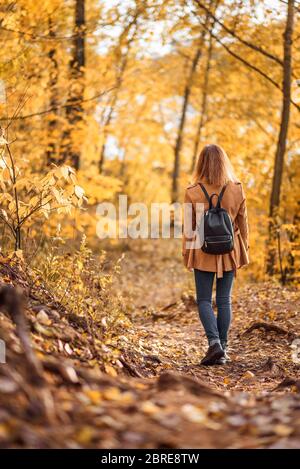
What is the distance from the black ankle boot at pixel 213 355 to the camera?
17.7 feet

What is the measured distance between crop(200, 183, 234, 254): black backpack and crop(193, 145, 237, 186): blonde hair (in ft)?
0.88

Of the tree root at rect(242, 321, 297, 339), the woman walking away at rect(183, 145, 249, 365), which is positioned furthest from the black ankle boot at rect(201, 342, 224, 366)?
the tree root at rect(242, 321, 297, 339)

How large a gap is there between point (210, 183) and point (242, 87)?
10.3 metres

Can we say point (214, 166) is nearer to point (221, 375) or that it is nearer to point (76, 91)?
point (221, 375)

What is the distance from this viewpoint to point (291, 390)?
13.3 ft

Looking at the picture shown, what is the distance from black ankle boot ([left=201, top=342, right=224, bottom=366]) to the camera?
213 inches

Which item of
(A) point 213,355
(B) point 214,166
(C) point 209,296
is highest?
(B) point 214,166

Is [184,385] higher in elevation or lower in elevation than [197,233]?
lower

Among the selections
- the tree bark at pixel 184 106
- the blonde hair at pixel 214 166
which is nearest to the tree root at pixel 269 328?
the blonde hair at pixel 214 166

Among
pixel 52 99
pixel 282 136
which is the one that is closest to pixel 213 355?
pixel 282 136

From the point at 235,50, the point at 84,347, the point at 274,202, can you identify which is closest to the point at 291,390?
the point at 84,347

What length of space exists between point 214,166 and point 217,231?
576 mm

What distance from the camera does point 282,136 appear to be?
9.93 metres

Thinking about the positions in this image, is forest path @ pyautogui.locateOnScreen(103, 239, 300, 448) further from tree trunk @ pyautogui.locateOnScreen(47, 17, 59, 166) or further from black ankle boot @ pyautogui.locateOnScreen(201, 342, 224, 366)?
tree trunk @ pyautogui.locateOnScreen(47, 17, 59, 166)
